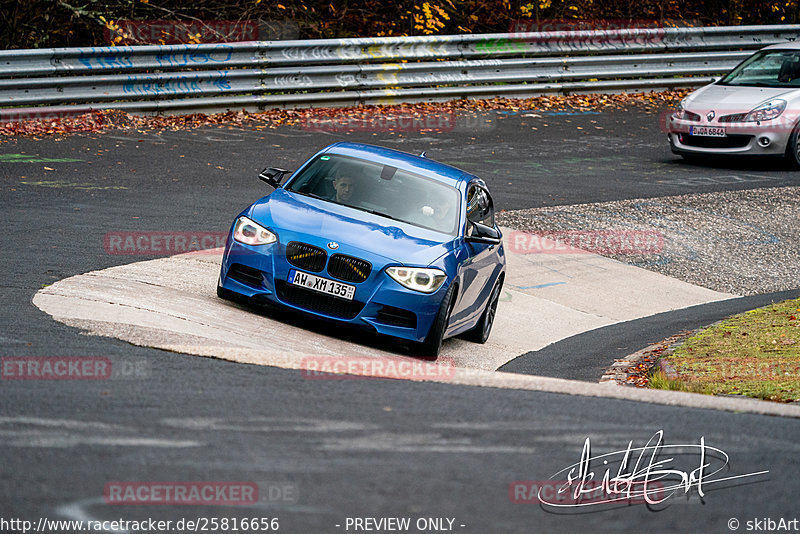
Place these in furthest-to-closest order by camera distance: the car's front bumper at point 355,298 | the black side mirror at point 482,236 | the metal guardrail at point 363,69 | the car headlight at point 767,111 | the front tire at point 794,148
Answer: the front tire at point 794,148, the car headlight at point 767,111, the metal guardrail at point 363,69, the black side mirror at point 482,236, the car's front bumper at point 355,298

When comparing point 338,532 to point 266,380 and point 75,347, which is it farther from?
point 75,347

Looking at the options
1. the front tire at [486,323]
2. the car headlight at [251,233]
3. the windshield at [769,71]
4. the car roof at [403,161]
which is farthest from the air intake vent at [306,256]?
the windshield at [769,71]

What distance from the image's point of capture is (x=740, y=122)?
17.0m

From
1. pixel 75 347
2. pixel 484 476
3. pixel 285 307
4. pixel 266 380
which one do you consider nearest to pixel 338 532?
pixel 484 476

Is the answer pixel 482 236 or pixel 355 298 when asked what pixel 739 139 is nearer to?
pixel 482 236

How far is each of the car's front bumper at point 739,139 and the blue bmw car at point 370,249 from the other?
8.72 m

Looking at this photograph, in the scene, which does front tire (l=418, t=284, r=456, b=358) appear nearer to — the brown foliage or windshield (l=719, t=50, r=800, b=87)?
windshield (l=719, t=50, r=800, b=87)

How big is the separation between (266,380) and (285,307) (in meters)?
2.21

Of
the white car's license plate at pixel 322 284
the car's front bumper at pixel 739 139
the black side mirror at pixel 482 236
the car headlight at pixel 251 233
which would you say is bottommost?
the car's front bumper at pixel 739 139

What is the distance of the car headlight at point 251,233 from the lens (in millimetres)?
8438

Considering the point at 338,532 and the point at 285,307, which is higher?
the point at 338,532

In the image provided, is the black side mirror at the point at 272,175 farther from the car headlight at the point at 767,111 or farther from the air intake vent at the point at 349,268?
the car headlight at the point at 767,111

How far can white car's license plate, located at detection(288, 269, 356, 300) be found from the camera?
8188 mm

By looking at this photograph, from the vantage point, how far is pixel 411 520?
14.0ft
